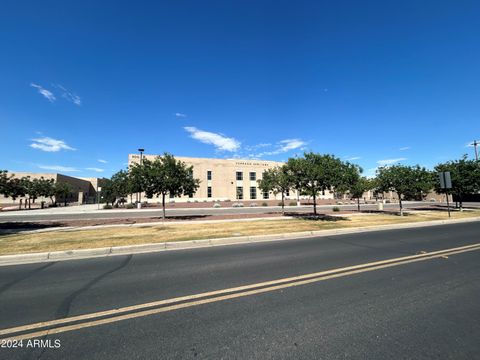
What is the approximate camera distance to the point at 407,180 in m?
Result: 17.9

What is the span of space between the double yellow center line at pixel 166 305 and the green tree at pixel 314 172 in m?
9.34

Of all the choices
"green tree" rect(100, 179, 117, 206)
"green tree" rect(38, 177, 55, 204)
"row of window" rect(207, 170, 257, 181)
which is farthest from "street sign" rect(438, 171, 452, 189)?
"green tree" rect(38, 177, 55, 204)

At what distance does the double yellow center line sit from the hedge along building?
132 ft

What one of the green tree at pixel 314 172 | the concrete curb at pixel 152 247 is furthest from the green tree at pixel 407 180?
the concrete curb at pixel 152 247

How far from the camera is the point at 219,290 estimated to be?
169 inches

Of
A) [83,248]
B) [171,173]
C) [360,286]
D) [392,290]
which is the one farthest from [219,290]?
[171,173]

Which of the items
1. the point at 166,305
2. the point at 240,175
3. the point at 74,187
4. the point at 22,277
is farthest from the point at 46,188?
the point at 166,305

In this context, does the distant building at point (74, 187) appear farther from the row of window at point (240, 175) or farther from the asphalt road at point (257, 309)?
the asphalt road at point (257, 309)

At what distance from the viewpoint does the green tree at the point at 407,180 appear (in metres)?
17.7

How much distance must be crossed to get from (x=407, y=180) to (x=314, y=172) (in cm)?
926

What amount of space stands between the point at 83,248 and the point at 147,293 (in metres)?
4.90

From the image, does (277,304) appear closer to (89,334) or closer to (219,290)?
(219,290)

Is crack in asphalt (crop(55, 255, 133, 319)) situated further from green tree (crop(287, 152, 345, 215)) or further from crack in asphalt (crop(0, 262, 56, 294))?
green tree (crop(287, 152, 345, 215))

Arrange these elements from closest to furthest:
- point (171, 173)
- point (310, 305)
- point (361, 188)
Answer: point (310, 305)
point (171, 173)
point (361, 188)
